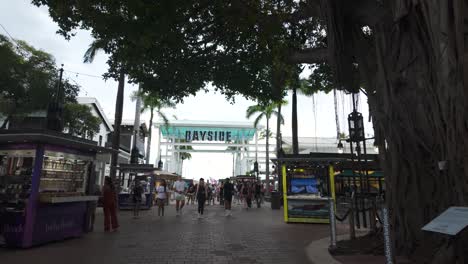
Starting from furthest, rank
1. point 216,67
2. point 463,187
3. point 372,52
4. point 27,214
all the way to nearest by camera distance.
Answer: point 216,67 → point 372,52 → point 27,214 → point 463,187

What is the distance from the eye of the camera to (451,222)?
3129mm

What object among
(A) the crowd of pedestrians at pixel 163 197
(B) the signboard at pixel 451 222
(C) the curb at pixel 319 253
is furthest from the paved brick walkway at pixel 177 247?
(B) the signboard at pixel 451 222

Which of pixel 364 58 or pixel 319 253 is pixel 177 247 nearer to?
pixel 319 253

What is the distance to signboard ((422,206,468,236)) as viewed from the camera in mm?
2953

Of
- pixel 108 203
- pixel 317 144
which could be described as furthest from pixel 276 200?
pixel 317 144

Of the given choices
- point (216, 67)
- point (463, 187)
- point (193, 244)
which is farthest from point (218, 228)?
point (463, 187)

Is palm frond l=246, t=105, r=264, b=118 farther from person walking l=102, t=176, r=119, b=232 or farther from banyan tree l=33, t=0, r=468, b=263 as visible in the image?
person walking l=102, t=176, r=119, b=232

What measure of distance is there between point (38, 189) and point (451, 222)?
8118 millimetres

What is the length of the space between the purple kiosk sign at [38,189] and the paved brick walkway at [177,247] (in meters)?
0.36

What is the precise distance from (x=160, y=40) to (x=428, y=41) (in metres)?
6.29

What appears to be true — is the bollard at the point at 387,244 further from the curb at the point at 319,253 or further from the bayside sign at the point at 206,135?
the bayside sign at the point at 206,135

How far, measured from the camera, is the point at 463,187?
413 centimetres

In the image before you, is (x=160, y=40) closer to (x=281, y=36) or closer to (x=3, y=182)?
(x=281, y=36)

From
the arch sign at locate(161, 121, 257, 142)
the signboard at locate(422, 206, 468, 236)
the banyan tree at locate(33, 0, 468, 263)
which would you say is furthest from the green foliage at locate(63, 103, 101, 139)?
the arch sign at locate(161, 121, 257, 142)
